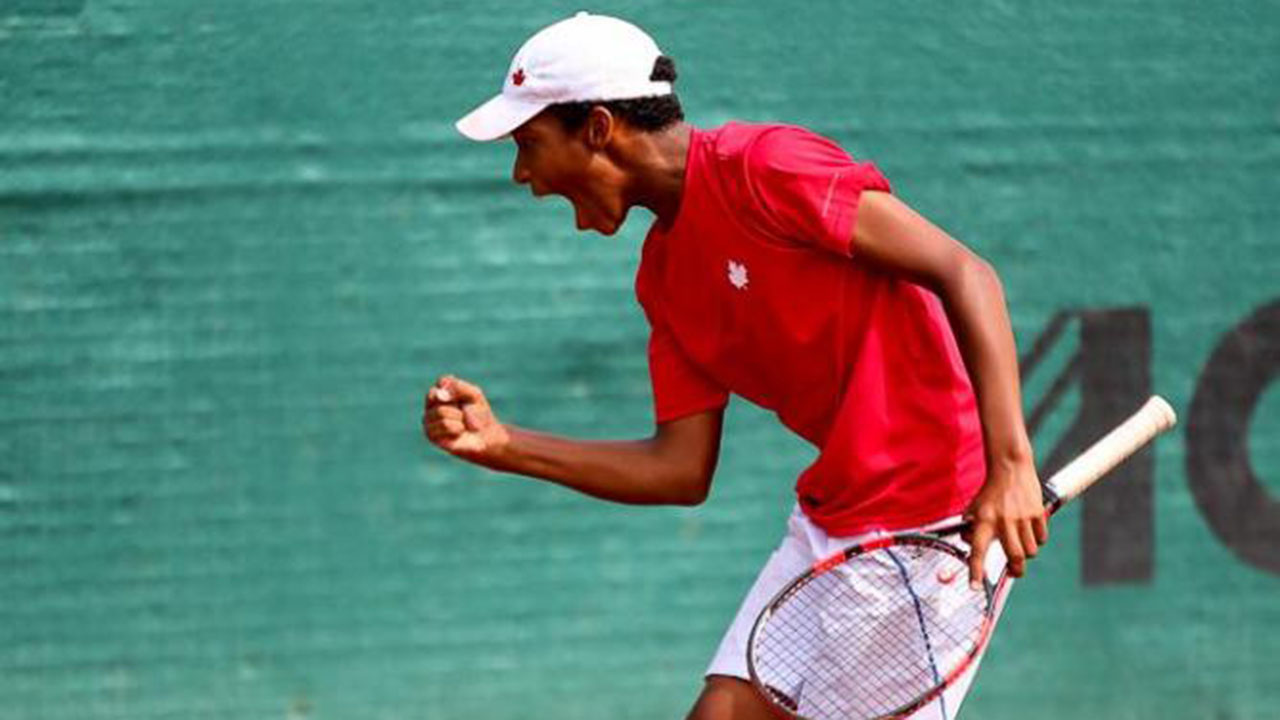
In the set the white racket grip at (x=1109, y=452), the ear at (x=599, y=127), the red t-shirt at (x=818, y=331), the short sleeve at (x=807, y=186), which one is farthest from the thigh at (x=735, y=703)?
the ear at (x=599, y=127)

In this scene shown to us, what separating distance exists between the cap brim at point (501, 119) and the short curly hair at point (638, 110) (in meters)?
0.03

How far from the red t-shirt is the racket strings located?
79 mm

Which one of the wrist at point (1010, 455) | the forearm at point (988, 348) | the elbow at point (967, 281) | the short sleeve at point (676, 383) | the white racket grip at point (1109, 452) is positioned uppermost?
the elbow at point (967, 281)

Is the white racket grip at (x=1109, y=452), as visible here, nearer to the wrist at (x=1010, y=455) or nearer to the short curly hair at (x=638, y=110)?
the wrist at (x=1010, y=455)

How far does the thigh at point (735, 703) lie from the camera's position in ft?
12.1

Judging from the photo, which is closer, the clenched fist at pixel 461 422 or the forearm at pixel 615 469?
the clenched fist at pixel 461 422

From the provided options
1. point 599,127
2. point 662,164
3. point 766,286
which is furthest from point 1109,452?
point 599,127

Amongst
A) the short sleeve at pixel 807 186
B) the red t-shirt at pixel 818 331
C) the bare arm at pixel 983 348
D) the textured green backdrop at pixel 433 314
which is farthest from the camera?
the textured green backdrop at pixel 433 314

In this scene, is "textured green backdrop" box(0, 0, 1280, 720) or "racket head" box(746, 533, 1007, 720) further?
"textured green backdrop" box(0, 0, 1280, 720)

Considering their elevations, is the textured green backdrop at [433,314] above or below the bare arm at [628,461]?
below

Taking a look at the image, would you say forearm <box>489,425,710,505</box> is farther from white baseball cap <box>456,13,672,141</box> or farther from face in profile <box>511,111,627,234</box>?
white baseball cap <box>456,13,672,141</box>

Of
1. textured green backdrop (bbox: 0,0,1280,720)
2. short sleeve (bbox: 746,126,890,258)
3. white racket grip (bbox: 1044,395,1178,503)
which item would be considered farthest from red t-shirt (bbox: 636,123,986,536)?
textured green backdrop (bbox: 0,0,1280,720)

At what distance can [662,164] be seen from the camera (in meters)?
3.59

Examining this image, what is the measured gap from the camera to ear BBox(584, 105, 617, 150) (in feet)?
11.7
